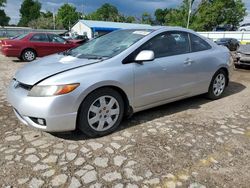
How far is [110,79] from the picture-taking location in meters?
3.38

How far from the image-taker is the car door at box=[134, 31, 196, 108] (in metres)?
3.77

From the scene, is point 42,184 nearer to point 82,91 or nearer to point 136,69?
point 82,91

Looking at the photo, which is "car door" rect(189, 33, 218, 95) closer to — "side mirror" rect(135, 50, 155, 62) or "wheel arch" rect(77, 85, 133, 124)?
"side mirror" rect(135, 50, 155, 62)

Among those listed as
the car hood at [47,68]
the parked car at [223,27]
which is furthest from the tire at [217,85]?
the parked car at [223,27]

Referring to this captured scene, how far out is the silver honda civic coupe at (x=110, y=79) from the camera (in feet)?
10.2

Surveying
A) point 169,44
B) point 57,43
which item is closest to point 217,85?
point 169,44

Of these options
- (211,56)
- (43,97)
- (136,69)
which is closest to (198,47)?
(211,56)

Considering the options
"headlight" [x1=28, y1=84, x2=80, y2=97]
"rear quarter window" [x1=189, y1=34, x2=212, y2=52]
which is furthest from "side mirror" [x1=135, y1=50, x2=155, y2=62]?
"rear quarter window" [x1=189, y1=34, x2=212, y2=52]

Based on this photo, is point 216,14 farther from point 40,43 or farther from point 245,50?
point 40,43

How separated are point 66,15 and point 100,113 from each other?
83.0m

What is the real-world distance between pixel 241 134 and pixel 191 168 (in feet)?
4.30

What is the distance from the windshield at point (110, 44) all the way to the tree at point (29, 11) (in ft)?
306

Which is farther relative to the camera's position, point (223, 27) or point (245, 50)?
point (223, 27)

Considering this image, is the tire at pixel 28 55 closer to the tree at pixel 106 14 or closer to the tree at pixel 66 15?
the tree at pixel 66 15
